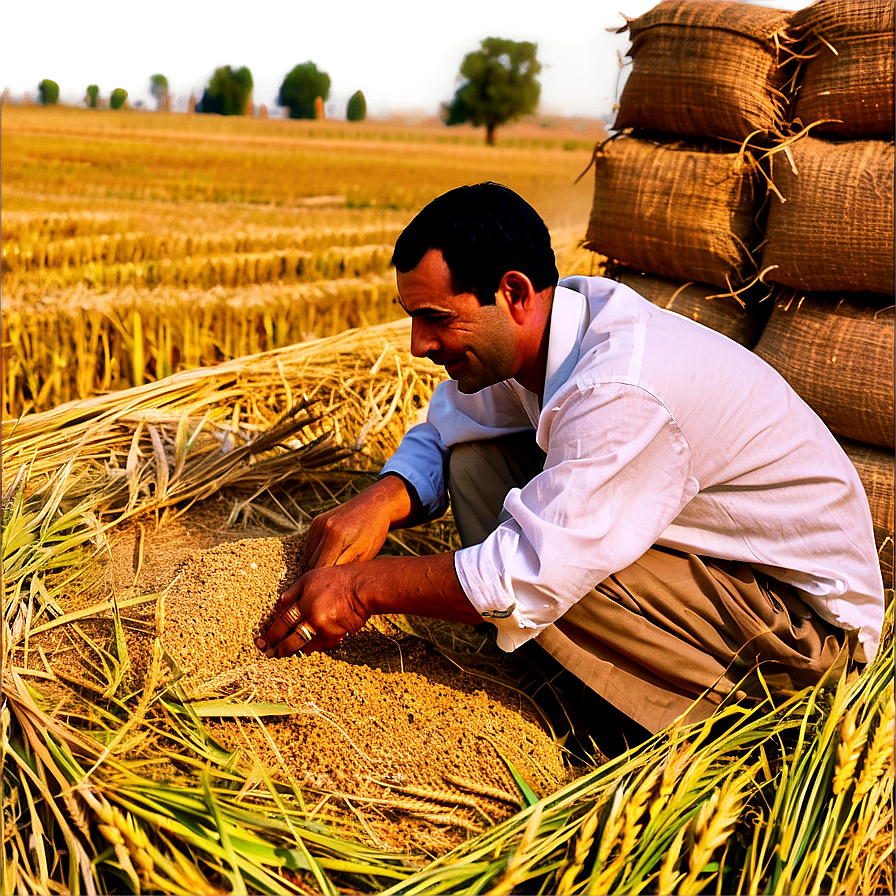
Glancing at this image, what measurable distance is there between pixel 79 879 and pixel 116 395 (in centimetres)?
203

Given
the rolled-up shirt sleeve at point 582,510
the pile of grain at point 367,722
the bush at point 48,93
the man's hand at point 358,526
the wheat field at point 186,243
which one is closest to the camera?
the rolled-up shirt sleeve at point 582,510

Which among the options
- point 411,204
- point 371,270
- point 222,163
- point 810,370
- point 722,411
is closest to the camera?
point 722,411

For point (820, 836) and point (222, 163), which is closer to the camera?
point (820, 836)

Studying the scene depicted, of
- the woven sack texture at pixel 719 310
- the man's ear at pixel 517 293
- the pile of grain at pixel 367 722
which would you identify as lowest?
the pile of grain at pixel 367 722

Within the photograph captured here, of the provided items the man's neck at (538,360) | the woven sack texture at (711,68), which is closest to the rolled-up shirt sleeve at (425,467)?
the man's neck at (538,360)

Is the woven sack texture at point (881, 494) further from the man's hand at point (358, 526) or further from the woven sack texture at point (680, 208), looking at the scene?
the man's hand at point (358, 526)

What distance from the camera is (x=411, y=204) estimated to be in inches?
659

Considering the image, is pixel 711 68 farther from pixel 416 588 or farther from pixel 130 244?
pixel 130 244

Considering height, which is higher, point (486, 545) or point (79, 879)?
point (486, 545)

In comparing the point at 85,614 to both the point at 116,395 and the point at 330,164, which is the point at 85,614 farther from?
the point at 330,164

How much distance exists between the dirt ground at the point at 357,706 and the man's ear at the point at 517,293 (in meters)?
0.80

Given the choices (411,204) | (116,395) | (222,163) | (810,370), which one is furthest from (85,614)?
(222,163)

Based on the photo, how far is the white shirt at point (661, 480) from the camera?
5.13ft

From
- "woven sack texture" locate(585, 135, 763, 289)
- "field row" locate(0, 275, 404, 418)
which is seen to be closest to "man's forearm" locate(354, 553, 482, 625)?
"woven sack texture" locate(585, 135, 763, 289)
